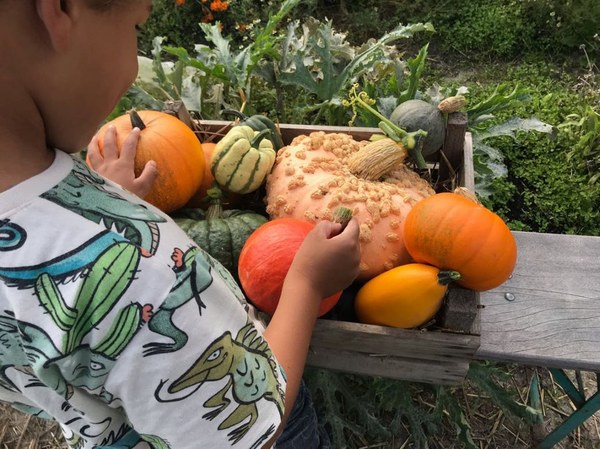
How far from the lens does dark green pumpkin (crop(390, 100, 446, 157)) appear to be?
1.49 metres

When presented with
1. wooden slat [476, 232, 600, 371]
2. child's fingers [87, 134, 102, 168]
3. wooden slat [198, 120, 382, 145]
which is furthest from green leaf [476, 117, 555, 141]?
child's fingers [87, 134, 102, 168]

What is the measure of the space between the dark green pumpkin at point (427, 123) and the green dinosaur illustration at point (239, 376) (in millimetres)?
943

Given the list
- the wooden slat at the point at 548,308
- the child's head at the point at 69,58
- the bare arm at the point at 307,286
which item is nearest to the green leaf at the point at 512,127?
the wooden slat at the point at 548,308

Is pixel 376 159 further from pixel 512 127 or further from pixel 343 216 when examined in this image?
pixel 512 127

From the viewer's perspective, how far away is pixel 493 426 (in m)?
2.09

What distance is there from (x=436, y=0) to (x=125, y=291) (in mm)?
3974

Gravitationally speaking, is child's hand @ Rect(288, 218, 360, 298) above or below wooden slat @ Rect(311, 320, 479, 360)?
above

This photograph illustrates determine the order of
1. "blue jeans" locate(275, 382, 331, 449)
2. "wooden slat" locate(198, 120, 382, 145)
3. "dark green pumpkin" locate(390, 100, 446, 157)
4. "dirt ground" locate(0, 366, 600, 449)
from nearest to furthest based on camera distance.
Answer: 1. "blue jeans" locate(275, 382, 331, 449)
2. "dark green pumpkin" locate(390, 100, 446, 157)
3. "wooden slat" locate(198, 120, 382, 145)
4. "dirt ground" locate(0, 366, 600, 449)

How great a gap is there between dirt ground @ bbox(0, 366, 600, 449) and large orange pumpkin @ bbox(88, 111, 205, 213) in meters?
1.27

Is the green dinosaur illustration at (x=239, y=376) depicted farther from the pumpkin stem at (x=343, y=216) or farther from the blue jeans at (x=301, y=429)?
the blue jeans at (x=301, y=429)

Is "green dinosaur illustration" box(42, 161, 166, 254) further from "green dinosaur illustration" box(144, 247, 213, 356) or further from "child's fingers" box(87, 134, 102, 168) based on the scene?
"child's fingers" box(87, 134, 102, 168)

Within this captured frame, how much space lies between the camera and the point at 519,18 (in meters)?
3.61

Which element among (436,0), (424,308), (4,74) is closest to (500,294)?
(424,308)

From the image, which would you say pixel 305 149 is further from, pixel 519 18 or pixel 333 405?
pixel 519 18
